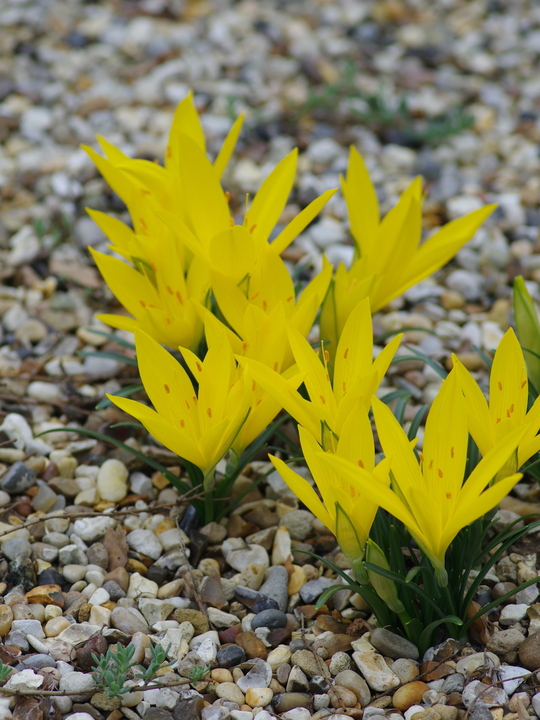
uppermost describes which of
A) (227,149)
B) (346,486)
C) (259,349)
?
(227,149)

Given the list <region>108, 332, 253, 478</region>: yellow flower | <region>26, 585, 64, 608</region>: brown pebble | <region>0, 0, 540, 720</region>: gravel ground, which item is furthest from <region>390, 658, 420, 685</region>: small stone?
<region>26, 585, 64, 608</region>: brown pebble

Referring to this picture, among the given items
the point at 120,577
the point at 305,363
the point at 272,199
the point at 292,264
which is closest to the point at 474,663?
the point at 305,363

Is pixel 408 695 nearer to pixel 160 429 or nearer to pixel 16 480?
pixel 160 429

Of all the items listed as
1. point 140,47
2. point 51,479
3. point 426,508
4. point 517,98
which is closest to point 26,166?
point 140,47

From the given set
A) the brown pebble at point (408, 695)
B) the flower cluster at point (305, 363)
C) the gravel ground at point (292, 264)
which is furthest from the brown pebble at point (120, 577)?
the brown pebble at point (408, 695)

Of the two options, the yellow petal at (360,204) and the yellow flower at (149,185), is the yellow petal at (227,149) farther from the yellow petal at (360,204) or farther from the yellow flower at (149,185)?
the yellow petal at (360,204)

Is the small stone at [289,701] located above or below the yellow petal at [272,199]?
below
